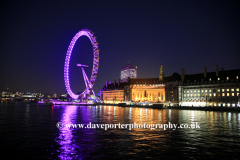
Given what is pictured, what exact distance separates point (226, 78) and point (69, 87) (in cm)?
8058

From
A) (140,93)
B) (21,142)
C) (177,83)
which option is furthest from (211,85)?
(21,142)

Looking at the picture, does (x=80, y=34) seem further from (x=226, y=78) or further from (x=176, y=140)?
(x=176, y=140)

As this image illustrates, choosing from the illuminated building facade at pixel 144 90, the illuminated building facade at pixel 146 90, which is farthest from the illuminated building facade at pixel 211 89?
the illuminated building facade at pixel 144 90

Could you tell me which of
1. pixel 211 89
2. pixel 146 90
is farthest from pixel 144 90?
pixel 211 89

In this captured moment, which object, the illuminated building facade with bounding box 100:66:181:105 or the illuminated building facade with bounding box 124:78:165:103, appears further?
the illuminated building facade with bounding box 124:78:165:103

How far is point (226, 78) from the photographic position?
4301 inches

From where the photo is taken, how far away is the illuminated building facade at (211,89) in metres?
105

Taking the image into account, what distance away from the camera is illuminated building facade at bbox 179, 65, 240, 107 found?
4124 inches

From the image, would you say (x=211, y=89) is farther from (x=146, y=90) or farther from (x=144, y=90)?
(x=144, y=90)

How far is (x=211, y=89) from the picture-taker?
380ft

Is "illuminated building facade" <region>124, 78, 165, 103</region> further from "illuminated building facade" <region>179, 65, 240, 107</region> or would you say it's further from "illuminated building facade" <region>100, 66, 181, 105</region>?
"illuminated building facade" <region>179, 65, 240, 107</region>

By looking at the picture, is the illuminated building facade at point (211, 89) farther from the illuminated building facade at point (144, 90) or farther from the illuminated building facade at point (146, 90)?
the illuminated building facade at point (144, 90)

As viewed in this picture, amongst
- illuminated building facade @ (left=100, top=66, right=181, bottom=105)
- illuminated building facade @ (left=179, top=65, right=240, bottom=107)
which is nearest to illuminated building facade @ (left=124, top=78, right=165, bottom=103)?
illuminated building facade @ (left=100, top=66, right=181, bottom=105)

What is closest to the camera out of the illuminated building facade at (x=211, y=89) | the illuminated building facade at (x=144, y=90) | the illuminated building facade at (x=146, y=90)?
the illuminated building facade at (x=211, y=89)
